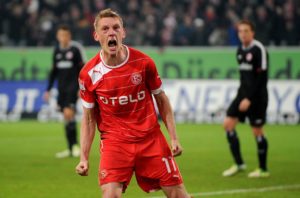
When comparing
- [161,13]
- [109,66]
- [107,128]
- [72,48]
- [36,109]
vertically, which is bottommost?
[36,109]

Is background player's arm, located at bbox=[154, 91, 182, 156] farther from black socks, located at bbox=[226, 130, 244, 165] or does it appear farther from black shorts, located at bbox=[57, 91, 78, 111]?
black shorts, located at bbox=[57, 91, 78, 111]

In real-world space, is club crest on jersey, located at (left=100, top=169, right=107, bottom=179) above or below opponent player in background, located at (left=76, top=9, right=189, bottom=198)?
below

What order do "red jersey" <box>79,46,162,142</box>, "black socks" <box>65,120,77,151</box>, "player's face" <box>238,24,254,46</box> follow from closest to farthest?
"red jersey" <box>79,46,162,142</box>
"player's face" <box>238,24,254,46</box>
"black socks" <box>65,120,77,151</box>

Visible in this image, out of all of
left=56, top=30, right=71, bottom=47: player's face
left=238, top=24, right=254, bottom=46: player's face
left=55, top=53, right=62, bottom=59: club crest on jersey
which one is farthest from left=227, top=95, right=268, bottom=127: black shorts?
left=55, top=53, right=62, bottom=59: club crest on jersey

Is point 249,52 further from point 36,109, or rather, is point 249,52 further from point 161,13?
point 161,13

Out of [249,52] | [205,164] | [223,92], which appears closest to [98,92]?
[249,52]

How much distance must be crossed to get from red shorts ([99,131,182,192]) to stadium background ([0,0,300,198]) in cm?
708

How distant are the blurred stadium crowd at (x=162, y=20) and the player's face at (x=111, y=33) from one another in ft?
58.1

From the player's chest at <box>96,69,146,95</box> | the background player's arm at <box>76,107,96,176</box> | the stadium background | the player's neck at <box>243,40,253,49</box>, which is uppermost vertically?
the player's chest at <box>96,69,146,95</box>

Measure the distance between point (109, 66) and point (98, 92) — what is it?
26 centimetres

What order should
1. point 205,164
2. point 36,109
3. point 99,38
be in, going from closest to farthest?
point 99,38 → point 205,164 → point 36,109

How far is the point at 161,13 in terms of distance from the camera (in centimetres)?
2641

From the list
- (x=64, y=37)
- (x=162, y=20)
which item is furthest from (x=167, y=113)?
(x=162, y=20)

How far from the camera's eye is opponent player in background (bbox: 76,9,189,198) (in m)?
7.05
